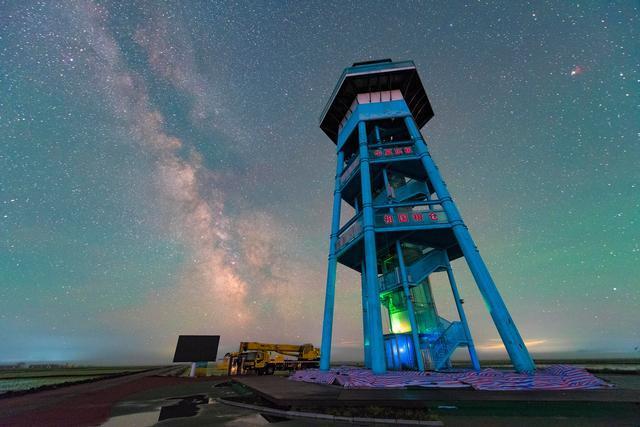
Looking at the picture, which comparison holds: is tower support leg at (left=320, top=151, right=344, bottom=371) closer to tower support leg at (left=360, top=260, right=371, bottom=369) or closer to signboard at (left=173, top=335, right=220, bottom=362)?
tower support leg at (left=360, top=260, right=371, bottom=369)

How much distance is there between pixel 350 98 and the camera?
87.4ft

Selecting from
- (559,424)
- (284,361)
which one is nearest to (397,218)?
(559,424)

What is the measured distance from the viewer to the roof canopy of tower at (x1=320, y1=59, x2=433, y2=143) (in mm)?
23969

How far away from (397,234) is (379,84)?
15433mm

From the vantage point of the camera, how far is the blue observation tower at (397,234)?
52.7 ft

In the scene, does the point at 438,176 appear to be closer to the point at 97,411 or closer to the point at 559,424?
the point at 559,424

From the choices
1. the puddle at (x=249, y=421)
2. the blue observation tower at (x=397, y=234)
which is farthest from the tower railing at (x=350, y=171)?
the puddle at (x=249, y=421)

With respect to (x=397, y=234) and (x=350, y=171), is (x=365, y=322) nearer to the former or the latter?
(x=397, y=234)

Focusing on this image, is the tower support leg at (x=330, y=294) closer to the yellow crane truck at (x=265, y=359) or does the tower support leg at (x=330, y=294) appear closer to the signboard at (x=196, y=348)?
the yellow crane truck at (x=265, y=359)

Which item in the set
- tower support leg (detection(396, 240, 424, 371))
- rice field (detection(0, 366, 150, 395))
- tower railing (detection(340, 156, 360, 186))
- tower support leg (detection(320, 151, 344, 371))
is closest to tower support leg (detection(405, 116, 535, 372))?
tower support leg (detection(396, 240, 424, 371))

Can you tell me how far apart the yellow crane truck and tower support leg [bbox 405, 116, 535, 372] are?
2620 centimetres

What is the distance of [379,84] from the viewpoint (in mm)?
24984

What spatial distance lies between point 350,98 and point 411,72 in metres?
6.28

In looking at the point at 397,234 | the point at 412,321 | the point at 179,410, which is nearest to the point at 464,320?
the point at 412,321
